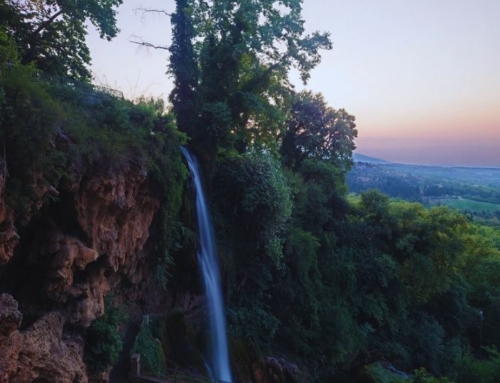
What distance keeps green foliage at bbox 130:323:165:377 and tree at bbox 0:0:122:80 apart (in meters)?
10.5

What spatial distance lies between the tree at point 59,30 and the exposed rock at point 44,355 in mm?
10042

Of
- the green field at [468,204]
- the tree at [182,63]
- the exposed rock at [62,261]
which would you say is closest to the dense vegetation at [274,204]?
the tree at [182,63]

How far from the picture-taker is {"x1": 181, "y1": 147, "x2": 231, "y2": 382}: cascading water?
15.2 metres

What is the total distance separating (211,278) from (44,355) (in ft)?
29.1

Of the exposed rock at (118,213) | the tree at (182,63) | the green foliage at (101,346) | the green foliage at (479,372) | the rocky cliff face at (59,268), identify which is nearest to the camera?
the rocky cliff face at (59,268)

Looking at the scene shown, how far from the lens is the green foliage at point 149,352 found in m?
12.2

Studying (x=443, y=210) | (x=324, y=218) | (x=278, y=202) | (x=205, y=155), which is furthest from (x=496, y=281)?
(x=205, y=155)

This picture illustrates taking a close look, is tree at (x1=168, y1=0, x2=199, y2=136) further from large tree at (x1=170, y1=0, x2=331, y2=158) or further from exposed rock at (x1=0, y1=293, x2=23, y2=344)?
exposed rock at (x1=0, y1=293, x2=23, y2=344)

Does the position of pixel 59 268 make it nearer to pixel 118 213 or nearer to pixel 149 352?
pixel 118 213

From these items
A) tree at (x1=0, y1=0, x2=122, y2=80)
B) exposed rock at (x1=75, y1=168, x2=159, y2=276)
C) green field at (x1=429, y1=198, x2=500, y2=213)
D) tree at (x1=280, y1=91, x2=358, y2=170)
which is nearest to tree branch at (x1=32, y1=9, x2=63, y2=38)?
tree at (x1=0, y1=0, x2=122, y2=80)

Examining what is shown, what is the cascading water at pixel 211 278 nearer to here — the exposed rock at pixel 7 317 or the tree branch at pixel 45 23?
the tree branch at pixel 45 23

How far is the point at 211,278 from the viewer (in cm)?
1636

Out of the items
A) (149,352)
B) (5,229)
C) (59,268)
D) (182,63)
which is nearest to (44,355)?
Result: (59,268)

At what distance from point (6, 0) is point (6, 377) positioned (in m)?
12.6
